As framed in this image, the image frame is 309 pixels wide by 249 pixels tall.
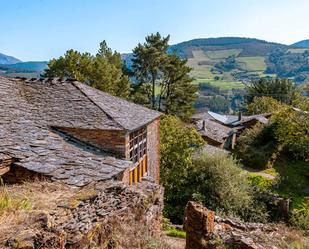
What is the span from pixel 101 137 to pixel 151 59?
116 feet

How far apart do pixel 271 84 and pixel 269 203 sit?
57.6 metres

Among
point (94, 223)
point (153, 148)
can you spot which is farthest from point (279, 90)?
point (94, 223)

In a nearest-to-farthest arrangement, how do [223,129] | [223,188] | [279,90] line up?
[223,188], [223,129], [279,90]

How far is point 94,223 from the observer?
237 inches

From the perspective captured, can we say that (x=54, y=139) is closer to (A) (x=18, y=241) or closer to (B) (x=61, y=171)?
(B) (x=61, y=171)

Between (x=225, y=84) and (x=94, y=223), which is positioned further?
(x=225, y=84)

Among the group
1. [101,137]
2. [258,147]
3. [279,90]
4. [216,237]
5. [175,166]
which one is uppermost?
[101,137]

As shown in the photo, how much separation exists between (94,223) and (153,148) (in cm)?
1329

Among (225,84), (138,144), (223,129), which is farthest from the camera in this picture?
(225,84)

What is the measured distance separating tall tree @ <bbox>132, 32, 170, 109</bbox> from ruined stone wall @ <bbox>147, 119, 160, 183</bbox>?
27040 mm

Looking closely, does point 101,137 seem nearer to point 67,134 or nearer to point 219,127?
point 67,134

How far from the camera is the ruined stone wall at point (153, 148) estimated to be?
1806 centimetres

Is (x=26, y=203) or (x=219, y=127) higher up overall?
(x=26, y=203)

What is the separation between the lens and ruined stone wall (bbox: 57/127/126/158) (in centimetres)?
1298
